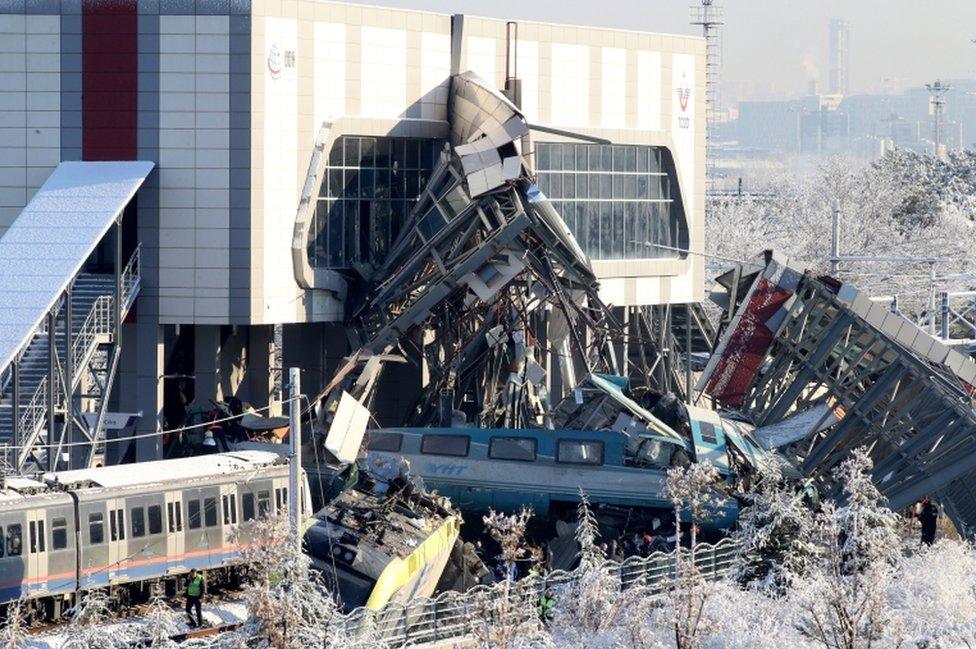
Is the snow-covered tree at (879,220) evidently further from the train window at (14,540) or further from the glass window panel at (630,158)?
the train window at (14,540)

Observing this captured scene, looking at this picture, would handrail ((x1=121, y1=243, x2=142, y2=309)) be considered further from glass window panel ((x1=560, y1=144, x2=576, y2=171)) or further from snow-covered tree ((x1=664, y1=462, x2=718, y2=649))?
snow-covered tree ((x1=664, y1=462, x2=718, y2=649))

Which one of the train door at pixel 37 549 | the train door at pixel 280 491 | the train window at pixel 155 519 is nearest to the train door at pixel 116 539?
the train window at pixel 155 519

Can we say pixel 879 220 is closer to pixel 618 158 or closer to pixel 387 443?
pixel 618 158

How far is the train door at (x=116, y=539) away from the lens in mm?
35219

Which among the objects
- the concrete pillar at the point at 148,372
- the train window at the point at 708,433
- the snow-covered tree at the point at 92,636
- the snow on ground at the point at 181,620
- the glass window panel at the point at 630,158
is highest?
the glass window panel at the point at 630,158

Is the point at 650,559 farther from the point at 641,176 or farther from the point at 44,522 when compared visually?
Result: the point at 641,176

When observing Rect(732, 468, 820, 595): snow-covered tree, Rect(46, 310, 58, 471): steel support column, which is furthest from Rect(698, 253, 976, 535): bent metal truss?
Rect(46, 310, 58, 471): steel support column

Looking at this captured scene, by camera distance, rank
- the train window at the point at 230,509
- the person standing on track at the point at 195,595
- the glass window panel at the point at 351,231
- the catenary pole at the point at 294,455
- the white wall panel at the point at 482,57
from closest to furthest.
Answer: the catenary pole at the point at 294,455 → the person standing on track at the point at 195,595 → the train window at the point at 230,509 → the glass window panel at the point at 351,231 → the white wall panel at the point at 482,57

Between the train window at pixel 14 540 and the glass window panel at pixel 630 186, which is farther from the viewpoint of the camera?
the glass window panel at pixel 630 186

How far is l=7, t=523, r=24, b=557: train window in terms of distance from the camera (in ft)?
110

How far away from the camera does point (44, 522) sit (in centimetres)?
3403

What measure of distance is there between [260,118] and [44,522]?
53.6 feet

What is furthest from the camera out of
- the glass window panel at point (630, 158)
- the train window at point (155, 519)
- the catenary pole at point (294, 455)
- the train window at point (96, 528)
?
the glass window panel at point (630, 158)

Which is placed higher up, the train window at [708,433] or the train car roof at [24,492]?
the train window at [708,433]
